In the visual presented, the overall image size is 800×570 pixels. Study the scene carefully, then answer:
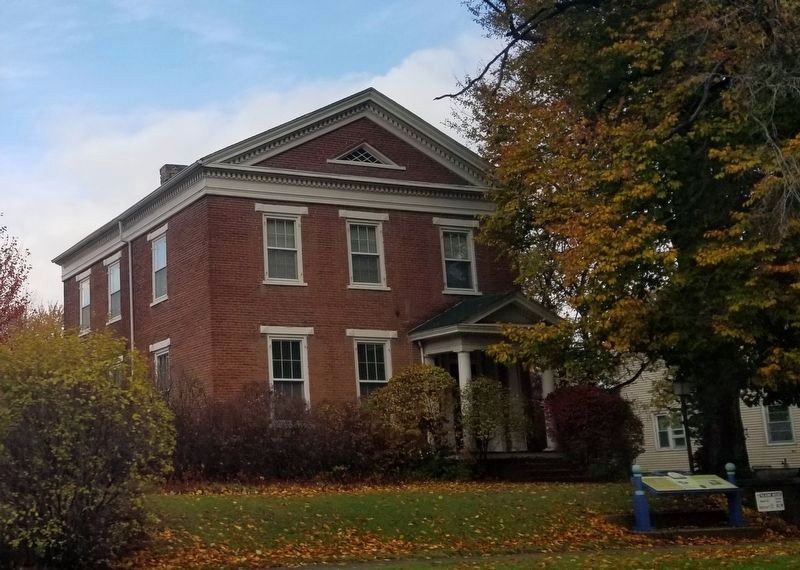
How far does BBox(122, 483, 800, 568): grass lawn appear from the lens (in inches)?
557

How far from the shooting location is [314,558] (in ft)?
47.4

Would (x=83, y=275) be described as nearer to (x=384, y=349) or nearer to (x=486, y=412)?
(x=384, y=349)

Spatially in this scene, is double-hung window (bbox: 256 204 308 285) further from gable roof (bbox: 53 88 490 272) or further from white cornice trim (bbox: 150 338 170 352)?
white cornice trim (bbox: 150 338 170 352)

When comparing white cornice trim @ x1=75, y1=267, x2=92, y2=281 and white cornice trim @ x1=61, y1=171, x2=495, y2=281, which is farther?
white cornice trim @ x1=75, y1=267, x2=92, y2=281

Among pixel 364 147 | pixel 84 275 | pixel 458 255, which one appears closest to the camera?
pixel 364 147

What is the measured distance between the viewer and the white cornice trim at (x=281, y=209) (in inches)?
1036

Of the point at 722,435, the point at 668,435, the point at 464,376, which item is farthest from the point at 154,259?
the point at 668,435

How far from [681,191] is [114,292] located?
17.6m

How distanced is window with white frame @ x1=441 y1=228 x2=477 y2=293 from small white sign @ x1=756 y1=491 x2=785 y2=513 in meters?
11.9

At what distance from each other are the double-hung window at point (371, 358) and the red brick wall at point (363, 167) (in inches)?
168

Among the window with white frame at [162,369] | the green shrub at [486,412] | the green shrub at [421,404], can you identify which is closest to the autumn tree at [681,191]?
the green shrub at [486,412]

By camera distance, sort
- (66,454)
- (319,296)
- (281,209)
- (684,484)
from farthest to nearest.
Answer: (319,296) → (281,209) → (684,484) → (66,454)

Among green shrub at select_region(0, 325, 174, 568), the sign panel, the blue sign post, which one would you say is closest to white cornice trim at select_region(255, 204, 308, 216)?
the blue sign post

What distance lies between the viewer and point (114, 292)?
3088 centimetres
